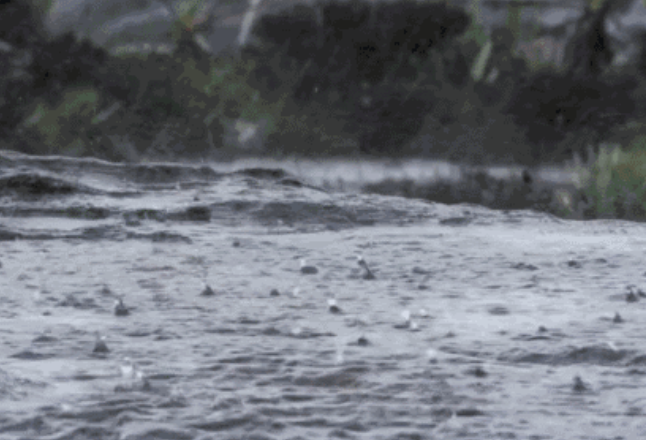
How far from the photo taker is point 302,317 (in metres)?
2.45

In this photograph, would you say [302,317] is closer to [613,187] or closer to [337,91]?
[613,187]

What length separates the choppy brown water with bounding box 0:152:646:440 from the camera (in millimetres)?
1621

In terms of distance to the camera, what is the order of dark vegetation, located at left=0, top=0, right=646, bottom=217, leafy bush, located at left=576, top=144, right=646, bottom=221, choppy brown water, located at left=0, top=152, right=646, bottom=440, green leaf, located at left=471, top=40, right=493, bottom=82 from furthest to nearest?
green leaf, located at left=471, top=40, right=493, bottom=82
dark vegetation, located at left=0, top=0, right=646, bottom=217
leafy bush, located at left=576, top=144, right=646, bottom=221
choppy brown water, located at left=0, top=152, right=646, bottom=440

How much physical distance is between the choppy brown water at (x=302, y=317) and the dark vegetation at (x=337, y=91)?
4.18 metres

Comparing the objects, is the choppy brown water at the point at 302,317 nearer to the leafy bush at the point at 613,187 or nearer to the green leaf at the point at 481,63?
the leafy bush at the point at 613,187

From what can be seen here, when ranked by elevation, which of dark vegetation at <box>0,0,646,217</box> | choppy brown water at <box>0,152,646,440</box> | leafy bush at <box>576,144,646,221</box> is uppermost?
dark vegetation at <box>0,0,646,217</box>

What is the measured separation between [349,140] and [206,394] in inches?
289

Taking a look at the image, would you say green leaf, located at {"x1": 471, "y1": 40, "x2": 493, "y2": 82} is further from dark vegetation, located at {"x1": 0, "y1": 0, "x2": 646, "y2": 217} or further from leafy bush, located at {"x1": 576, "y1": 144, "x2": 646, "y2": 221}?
leafy bush, located at {"x1": 576, "y1": 144, "x2": 646, "y2": 221}

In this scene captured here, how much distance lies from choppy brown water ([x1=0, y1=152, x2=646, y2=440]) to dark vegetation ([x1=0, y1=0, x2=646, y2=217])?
4181mm

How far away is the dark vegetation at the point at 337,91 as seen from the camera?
28.8 feet

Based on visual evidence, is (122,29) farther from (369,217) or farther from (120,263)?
(120,263)

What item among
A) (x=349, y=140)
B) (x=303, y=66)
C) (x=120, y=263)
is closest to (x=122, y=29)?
(x=303, y=66)

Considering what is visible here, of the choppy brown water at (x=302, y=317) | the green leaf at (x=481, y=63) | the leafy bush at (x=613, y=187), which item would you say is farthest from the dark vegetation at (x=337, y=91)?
the choppy brown water at (x=302, y=317)

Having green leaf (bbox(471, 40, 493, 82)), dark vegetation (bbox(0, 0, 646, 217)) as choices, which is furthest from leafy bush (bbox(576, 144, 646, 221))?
green leaf (bbox(471, 40, 493, 82))
